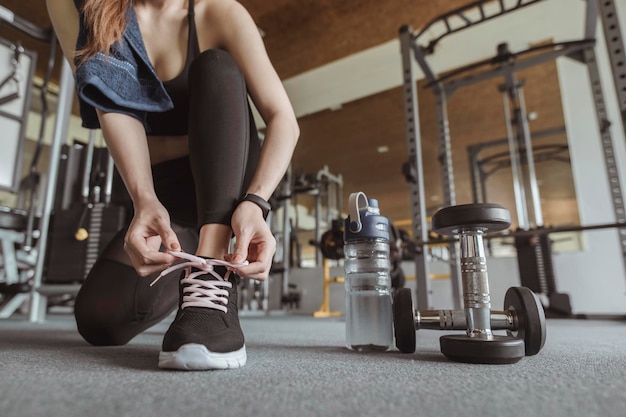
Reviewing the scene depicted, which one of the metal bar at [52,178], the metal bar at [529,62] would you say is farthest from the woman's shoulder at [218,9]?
the metal bar at [529,62]

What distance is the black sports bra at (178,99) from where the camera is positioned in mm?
875

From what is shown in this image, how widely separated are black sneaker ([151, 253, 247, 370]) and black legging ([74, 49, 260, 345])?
89mm

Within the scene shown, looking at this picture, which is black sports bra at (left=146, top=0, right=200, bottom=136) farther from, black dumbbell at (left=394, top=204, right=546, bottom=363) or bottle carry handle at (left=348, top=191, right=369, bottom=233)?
black dumbbell at (left=394, top=204, right=546, bottom=363)

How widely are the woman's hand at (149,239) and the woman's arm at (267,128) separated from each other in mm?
96

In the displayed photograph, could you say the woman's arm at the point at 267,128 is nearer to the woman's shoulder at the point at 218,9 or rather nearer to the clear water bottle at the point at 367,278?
the woman's shoulder at the point at 218,9

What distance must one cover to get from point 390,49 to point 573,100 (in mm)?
1593

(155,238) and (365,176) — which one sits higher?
(365,176)

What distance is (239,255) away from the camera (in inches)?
22.1

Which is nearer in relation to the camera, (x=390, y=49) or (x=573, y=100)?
(x=573, y=100)

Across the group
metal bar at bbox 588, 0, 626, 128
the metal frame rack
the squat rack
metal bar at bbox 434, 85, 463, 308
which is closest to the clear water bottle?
the squat rack

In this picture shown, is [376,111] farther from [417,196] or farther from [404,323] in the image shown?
[404,323]

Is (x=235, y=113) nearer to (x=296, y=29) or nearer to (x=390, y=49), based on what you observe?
(x=296, y=29)

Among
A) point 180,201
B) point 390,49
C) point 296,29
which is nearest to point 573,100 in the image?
point 390,49

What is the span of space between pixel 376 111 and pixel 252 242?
440cm
